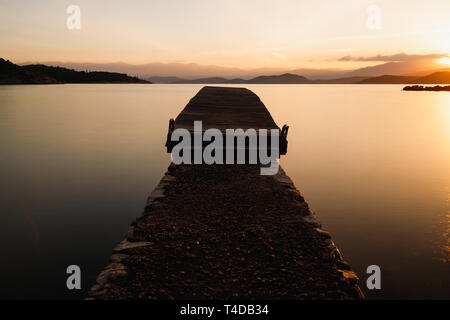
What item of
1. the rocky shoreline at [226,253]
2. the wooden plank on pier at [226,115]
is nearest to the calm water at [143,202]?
the rocky shoreline at [226,253]

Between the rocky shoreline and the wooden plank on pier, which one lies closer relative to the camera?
the rocky shoreline

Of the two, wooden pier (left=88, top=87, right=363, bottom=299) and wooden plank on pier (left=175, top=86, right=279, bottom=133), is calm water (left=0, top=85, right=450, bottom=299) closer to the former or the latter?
wooden pier (left=88, top=87, right=363, bottom=299)

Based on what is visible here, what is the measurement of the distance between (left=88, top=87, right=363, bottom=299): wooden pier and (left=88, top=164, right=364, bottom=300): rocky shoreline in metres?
0.01

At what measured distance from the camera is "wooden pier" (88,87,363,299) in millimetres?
3930

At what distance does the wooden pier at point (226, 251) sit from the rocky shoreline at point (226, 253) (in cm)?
1

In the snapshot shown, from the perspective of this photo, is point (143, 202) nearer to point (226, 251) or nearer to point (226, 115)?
point (226, 251)

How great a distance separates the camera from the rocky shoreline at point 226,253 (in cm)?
392

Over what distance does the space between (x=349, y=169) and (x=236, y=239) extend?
12.0 m

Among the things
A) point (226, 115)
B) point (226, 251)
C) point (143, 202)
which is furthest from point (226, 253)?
point (226, 115)

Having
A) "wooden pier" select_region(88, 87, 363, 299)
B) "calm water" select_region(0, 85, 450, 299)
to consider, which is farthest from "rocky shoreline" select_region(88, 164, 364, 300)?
"calm water" select_region(0, 85, 450, 299)

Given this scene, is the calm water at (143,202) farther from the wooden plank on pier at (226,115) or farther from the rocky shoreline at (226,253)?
the wooden plank on pier at (226,115)

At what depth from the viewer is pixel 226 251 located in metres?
4.73

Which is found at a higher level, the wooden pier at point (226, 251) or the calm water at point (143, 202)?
the wooden pier at point (226, 251)

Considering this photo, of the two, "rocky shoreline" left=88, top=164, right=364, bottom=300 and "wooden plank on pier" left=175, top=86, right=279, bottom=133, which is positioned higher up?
"wooden plank on pier" left=175, top=86, right=279, bottom=133
